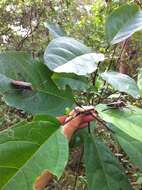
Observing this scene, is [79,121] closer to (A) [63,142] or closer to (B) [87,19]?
(A) [63,142]

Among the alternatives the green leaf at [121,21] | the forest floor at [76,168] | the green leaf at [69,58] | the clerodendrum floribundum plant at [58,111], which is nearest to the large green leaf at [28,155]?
the clerodendrum floribundum plant at [58,111]

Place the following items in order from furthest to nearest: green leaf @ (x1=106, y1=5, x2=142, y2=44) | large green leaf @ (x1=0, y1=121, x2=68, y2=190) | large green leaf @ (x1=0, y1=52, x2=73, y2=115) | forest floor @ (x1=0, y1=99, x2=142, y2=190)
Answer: forest floor @ (x1=0, y1=99, x2=142, y2=190) < green leaf @ (x1=106, y1=5, x2=142, y2=44) < large green leaf @ (x1=0, y1=52, x2=73, y2=115) < large green leaf @ (x1=0, y1=121, x2=68, y2=190)

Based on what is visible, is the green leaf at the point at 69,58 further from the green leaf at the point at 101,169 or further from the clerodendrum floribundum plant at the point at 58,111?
the green leaf at the point at 101,169

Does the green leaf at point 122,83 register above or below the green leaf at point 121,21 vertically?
below

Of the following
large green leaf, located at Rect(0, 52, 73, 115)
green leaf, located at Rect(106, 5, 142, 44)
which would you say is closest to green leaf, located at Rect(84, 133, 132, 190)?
large green leaf, located at Rect(0, 52, 73, 115)

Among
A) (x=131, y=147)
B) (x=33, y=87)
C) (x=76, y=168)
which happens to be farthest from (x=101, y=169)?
(x=76, y=168)

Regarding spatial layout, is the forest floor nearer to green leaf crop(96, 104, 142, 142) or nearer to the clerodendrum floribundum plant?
the clerodendrum floribundum plant

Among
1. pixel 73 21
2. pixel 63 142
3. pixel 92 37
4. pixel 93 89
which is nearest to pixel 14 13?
pixel 73 21
